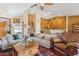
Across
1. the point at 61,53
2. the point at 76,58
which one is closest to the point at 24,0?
the point at 61,53

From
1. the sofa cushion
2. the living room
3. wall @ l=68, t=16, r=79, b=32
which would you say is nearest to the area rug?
the living room

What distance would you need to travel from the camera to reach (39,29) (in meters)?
1.70

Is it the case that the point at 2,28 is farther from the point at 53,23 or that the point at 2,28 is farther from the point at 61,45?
the point at 61,45

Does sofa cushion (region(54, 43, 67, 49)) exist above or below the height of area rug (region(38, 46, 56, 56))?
above

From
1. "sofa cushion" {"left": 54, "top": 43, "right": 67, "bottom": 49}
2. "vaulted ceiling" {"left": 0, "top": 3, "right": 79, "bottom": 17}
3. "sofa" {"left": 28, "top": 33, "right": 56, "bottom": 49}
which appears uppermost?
"vaulted ceiling" {"left": 0, "top": 3, "right": 79, "bottom": 17}

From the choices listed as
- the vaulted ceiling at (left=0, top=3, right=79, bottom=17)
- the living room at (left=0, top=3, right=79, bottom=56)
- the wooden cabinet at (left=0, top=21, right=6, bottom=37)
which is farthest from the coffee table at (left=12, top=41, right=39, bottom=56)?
the vaulted ceiling at (left=0, top=3, right=79, bottom=17)

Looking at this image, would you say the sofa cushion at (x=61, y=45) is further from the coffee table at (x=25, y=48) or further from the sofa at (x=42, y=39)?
the coffee table at (x=25, y=48)

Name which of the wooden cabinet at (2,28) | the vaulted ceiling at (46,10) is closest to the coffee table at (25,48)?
the wooden cabinet at (2,28)

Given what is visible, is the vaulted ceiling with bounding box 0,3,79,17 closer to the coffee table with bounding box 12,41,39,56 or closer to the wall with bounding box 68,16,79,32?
the wall with bounding box 68,16,79,32

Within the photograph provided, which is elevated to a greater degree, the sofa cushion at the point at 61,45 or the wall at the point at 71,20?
the wall at the point at 71,20

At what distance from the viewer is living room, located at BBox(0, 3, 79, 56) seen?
167cm

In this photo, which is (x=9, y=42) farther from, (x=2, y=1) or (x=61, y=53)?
(x=61, y=53)

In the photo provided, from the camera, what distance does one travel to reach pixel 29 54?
171cm

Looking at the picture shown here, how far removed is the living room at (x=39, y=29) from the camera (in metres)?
1.67
